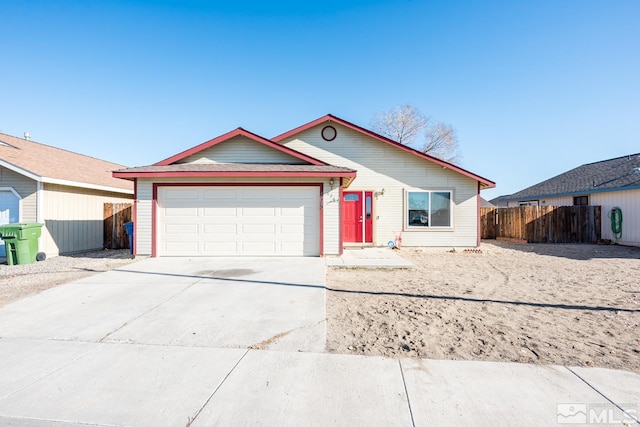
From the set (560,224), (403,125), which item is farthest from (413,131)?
(560,224)

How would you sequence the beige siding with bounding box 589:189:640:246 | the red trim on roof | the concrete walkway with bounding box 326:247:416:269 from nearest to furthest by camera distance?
the concrete walkway with bounding box 326:247:416:269, the red trim on roof, the beige siding with bounding box 589:189:640:246

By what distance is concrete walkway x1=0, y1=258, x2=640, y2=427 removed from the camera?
8.39 feet

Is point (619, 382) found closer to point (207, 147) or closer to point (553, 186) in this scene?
point (207, 147)

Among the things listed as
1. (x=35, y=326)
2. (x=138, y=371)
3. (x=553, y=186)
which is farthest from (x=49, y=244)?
(x=553, y=186)

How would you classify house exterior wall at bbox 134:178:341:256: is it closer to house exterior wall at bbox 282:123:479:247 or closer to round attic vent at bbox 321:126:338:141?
house exterior wall at bbox 282:123:479:247

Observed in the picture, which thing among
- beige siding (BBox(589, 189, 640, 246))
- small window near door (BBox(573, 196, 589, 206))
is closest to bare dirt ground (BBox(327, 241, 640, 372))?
beige siding (BBox(589, 189, 640, 246))

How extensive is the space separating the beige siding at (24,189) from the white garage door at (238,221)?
4305mm

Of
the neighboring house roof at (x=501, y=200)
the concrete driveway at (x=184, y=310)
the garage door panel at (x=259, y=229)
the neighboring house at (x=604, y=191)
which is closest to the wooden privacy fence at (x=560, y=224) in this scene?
the neighboring house at (x=604, y=191)

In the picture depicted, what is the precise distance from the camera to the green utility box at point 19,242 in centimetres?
923

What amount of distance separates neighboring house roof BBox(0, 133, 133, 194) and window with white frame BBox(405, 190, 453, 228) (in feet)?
40.6

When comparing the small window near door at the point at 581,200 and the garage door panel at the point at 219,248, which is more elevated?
the small window near door at the point at 581,200

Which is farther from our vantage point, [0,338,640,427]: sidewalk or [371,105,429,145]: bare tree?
[371,105,429,145]: bare tree

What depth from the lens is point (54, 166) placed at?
1180 cm

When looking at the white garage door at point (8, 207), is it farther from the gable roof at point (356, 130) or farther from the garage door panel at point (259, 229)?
the gable roof at point (356, 130)
